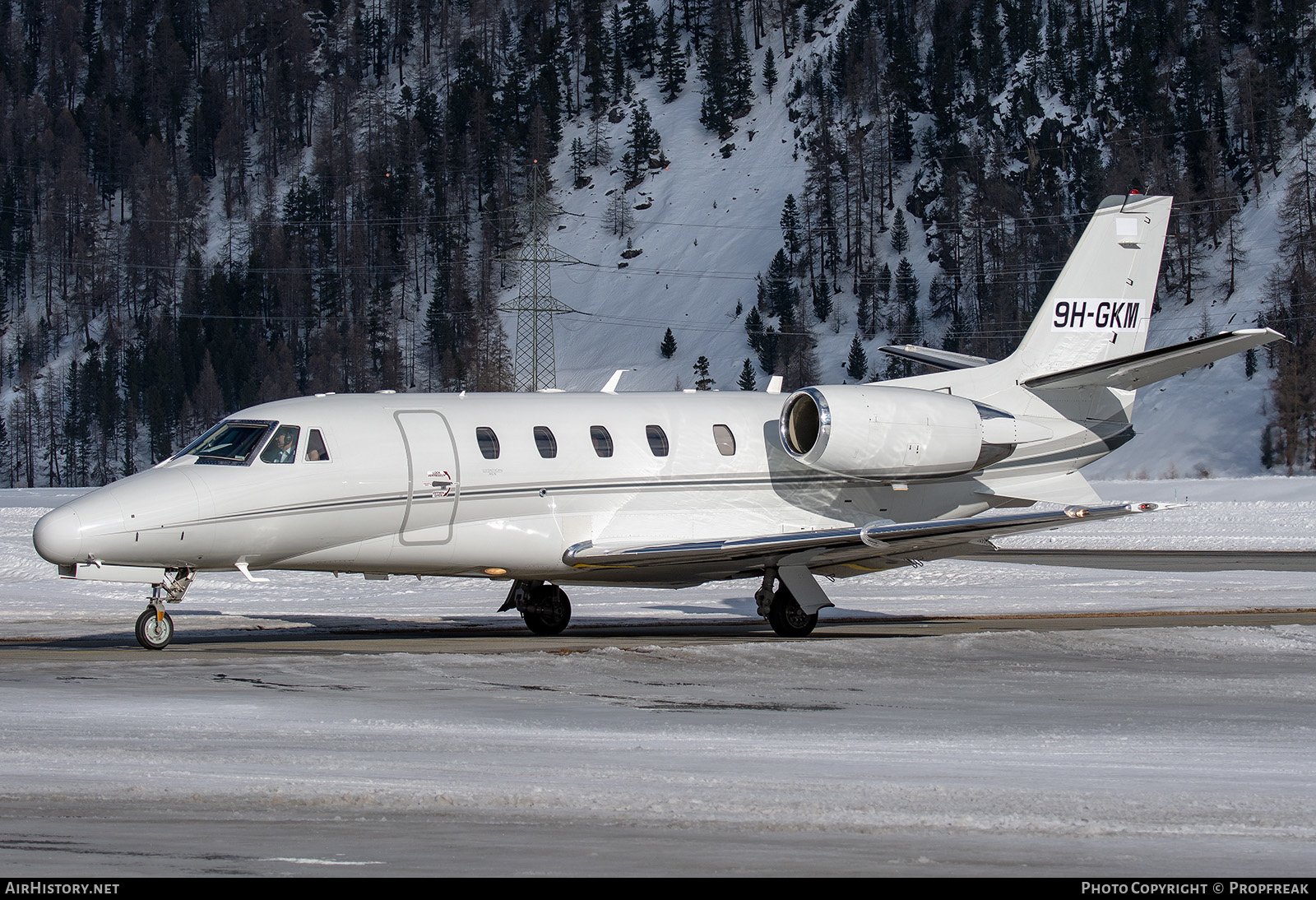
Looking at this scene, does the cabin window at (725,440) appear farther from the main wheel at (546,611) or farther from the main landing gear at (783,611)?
the main wheel at (546,611)

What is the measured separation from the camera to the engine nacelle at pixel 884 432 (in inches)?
793

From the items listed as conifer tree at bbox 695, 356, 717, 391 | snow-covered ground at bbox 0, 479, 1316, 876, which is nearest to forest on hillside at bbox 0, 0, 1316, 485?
conifer tree at bbox 695, 356, 717, 391

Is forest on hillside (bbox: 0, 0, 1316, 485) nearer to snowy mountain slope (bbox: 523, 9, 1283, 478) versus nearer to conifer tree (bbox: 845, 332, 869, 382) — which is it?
conifer tree (bbox: 845, 332, 869, 382)

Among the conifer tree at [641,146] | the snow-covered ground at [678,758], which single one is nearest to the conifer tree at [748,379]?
the conifer tree at [641,146]

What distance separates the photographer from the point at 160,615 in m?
16.5

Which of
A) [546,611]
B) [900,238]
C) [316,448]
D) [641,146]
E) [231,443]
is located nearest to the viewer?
[231,443]

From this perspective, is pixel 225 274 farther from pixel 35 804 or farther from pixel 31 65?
pixel 35 804

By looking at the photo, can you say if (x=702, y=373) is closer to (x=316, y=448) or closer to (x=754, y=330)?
(x=754, y=330)

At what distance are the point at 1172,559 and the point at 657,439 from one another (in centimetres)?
1920

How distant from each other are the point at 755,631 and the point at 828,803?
514 inches

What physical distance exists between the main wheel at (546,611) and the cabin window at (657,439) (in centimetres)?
244

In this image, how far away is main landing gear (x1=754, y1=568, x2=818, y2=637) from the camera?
65.3 ft

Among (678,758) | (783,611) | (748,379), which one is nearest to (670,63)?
(748,379)

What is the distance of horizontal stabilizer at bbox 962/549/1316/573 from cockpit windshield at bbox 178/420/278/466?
55.4 ft
